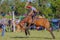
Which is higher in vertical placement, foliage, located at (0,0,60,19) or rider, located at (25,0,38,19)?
rider, located at (25,0,38,19)

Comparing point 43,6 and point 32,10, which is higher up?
point 32,10

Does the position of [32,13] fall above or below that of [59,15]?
above

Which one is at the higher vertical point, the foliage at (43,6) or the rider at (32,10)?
the rider at (32,10)

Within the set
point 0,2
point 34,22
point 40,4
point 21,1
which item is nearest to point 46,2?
point 40,4

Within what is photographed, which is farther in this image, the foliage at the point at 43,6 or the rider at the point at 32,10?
the foliage at the point at 43,6

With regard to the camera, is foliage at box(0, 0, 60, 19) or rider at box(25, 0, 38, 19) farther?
foliage at box(0, 0, 60, 19)

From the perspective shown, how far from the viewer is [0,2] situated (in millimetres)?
54938

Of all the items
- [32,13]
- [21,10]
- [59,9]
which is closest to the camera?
[32,13]

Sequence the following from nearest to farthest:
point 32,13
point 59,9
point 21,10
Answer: point 32,13 < point 59,9 < point 21,10

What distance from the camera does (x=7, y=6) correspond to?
5438 cm

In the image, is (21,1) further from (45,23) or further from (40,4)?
(45,23)

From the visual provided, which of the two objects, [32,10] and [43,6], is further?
[43,6]

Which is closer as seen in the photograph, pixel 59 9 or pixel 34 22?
pixel 34 22

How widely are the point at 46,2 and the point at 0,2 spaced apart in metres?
9.92
